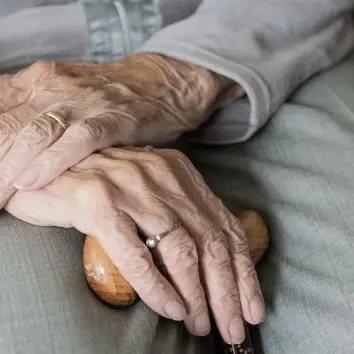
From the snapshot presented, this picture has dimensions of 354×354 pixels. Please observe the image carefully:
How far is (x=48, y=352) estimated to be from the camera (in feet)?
1.91

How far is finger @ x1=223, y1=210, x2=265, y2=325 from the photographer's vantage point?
688 mm

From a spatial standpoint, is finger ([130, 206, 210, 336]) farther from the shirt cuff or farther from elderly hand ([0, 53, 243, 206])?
the shirt cuff

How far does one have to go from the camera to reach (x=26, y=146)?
2.25 feet

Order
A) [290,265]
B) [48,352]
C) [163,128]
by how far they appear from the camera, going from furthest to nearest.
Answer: [163,128] → [290,265] → [48,352]

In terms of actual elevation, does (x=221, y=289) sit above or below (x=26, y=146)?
below

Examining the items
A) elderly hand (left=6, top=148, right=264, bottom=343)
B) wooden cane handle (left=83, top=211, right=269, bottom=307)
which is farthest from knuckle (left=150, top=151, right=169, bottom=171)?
wooden cane handle (left=83, top=211, right=269, bottom=307)

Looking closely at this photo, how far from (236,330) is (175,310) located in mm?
71

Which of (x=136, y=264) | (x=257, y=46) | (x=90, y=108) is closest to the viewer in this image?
(x=136, y=264)

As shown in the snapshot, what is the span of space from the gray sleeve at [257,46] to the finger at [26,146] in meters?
0.24

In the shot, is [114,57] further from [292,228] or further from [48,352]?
[48,352]

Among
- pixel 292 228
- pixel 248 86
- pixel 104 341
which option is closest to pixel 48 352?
pixel 104 341

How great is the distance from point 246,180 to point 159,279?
0.23m

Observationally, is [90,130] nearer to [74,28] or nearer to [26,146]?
[26,146]

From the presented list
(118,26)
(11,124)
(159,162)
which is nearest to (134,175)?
(159,162)
